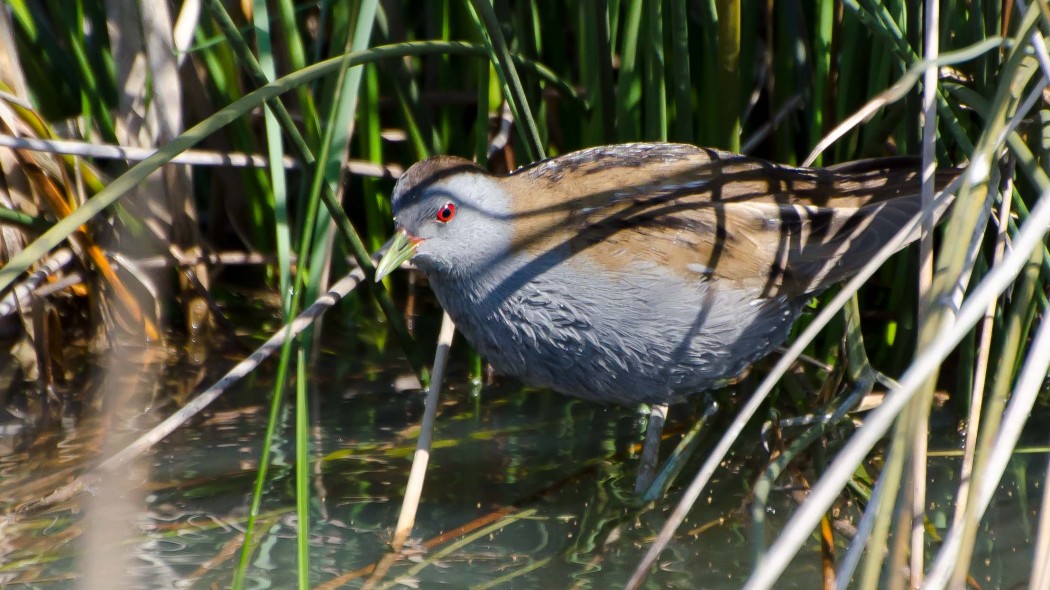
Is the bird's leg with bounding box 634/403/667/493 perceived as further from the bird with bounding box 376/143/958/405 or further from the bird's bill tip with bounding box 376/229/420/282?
the bird's bill tip with bounding box 376/229/420/282

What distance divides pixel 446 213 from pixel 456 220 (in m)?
0.04

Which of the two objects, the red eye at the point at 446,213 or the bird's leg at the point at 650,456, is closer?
the red eye at the point at 446,213

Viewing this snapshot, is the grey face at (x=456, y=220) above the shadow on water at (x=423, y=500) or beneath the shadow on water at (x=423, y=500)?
above

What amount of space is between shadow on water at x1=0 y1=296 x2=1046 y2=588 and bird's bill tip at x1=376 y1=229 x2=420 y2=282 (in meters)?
0.63

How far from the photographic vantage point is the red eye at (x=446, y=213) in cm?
233

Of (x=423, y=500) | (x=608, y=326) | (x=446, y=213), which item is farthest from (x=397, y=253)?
(x=423, y=500)

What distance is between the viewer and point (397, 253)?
2.30 metres

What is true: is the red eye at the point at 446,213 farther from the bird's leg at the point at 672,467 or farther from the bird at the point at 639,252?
the bird's leg at the point at 672,467

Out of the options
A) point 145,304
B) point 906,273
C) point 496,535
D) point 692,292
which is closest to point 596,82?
point 692,292

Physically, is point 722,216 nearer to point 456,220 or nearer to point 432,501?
point 456,220

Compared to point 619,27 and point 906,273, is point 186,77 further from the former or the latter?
point 906,273

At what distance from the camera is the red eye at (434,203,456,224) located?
2.33m

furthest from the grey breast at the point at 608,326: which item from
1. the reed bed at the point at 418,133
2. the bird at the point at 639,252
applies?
the reed bed at the point at 418,133

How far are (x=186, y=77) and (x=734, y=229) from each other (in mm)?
1681
